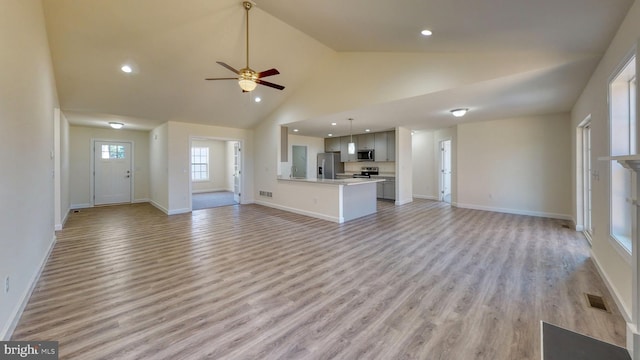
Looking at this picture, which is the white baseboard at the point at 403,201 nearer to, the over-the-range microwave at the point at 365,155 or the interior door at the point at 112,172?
the over-the-range microwave at the point at 365,155

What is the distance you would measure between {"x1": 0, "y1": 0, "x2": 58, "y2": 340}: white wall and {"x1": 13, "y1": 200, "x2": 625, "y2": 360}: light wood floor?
0.95 ft

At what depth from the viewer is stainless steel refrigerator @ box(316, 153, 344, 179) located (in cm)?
970

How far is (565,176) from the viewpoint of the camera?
5.69 metres

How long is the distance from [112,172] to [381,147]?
884cm

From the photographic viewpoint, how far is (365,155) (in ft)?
30.1

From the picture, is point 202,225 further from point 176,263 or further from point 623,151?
point 623,151

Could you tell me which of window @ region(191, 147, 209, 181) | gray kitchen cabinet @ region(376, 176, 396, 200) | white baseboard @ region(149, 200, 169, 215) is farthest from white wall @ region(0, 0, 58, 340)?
gray kitchen cabinet @ region(376, 176, 396, 200)

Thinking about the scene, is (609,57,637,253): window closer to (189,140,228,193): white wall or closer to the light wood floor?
the light wood floor

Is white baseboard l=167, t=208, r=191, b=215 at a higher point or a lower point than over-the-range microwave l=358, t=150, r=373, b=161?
lower

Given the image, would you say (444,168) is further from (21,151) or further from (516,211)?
(21,151)

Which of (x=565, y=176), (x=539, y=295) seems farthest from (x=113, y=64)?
(x=565, y=176)

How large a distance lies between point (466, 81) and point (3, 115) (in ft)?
15.9

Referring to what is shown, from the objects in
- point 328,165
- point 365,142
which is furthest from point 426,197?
point 328,165

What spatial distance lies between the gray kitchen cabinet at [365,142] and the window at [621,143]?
646 cm
